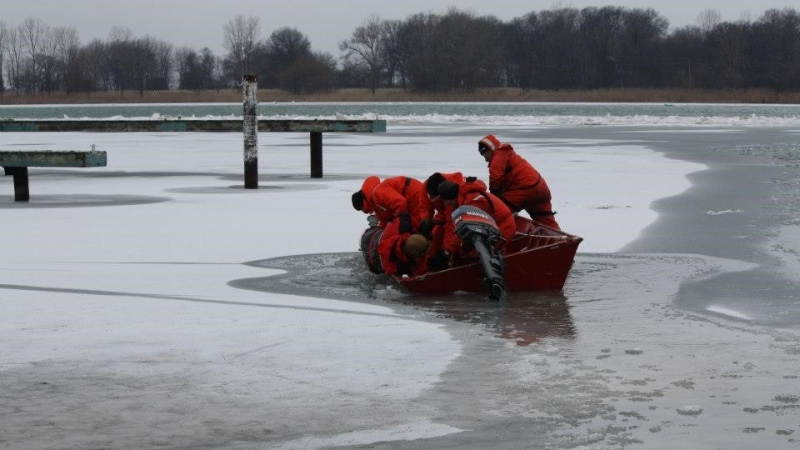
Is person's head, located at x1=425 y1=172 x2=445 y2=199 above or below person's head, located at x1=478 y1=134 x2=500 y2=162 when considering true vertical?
below

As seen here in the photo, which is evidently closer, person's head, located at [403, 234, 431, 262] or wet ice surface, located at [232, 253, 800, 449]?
wet ice surface, located at [232, 253, 800, 449]

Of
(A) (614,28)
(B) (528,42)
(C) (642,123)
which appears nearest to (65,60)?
(B) (528,42)

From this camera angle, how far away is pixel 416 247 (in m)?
7.91

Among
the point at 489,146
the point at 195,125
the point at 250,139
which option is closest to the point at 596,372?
the point at 489,146

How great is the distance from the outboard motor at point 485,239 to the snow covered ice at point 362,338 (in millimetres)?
162

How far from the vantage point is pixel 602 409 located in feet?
15.6

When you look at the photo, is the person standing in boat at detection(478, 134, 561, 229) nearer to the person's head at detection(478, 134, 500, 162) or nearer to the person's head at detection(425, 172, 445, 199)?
the person's head at detection(478, 134, 500, 162)

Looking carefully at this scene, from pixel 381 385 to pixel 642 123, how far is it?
127ft

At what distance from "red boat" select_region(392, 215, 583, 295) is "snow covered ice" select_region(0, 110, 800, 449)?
0.16 meters

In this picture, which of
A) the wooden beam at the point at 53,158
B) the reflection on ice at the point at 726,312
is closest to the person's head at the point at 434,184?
the reflection on ice at the point at 726,312

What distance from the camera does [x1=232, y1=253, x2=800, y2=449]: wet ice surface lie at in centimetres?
443

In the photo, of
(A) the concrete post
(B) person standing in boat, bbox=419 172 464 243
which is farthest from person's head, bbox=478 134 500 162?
(A) the concrete post

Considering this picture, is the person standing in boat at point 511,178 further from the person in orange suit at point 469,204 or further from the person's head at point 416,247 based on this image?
the person's head at point 416,247

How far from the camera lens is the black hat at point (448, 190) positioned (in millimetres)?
7719
